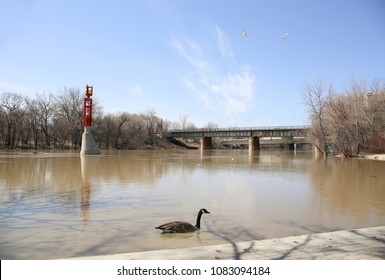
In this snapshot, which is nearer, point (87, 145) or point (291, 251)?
point (291, 251)

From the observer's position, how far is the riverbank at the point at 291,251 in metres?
5.80

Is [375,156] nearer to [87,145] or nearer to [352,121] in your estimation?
[352,121]

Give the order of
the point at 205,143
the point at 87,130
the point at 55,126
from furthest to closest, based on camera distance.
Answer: the point at 205,143, the point at 55,126, the point at 87,130

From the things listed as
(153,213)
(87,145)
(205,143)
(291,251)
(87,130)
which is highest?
(87,130)

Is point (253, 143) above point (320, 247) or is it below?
above

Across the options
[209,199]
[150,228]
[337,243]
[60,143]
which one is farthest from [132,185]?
[60,143]

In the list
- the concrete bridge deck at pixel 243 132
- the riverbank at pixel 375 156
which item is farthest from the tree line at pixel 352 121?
the concrete bridge deck at pixel 243 132

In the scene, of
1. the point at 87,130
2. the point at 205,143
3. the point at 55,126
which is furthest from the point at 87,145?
the point at 205,143

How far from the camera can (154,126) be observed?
129500mm

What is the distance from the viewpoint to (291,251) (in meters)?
6.23

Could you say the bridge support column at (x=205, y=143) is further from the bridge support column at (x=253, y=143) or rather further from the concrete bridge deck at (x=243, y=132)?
the bridge support column at (x=253, y=143)

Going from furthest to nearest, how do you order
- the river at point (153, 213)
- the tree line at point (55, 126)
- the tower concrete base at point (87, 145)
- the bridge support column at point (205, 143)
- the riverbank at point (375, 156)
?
the bridge support column at point (205, 143)
the tree line at point (55, 126)
the tower concrete base at point (87, 145)
the riverbank at point (375, 156)
the river at point (153, 213)

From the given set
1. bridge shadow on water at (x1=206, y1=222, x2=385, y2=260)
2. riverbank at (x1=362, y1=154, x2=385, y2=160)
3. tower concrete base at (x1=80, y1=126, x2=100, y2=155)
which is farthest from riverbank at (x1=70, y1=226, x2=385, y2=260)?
tower concrete base at (x1=80, y1=126, x2=100, y2=155)

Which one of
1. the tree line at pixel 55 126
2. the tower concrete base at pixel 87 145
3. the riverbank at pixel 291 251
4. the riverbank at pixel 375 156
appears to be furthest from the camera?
the tree line at pixel 55 126
